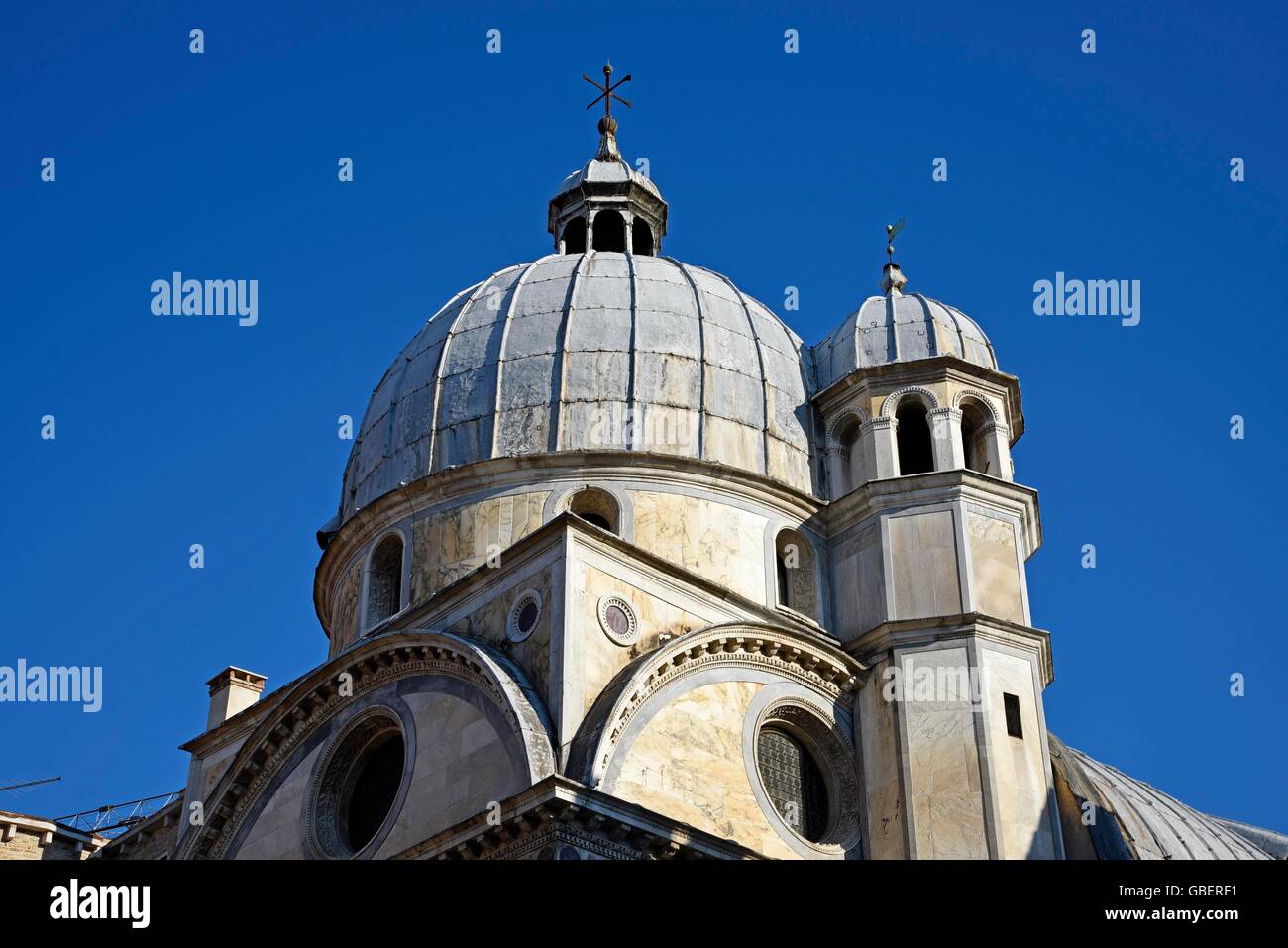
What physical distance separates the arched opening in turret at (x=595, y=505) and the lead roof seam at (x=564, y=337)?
96cm

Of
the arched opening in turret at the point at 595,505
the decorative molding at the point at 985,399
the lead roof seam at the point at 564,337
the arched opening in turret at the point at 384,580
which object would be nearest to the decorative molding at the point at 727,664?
the arched opening in turret at the point at 595,505

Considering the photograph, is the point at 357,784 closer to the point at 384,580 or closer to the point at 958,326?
the point at 384,580

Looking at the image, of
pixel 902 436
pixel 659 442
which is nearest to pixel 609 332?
pixel 659 442

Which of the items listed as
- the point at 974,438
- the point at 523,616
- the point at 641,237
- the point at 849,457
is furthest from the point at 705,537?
the point at 641,237

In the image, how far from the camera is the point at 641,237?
132 feet

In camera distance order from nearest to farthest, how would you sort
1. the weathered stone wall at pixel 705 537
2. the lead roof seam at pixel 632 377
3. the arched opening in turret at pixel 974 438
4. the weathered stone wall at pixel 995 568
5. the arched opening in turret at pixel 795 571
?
the weathered stone wall at pixel 995 568
the weathered stone wall at pixel 705 537
the arched opening in turret at pixel 795 571
the lead roof seam at pixel 632 377
the arched opening in turret at pixel 974 438

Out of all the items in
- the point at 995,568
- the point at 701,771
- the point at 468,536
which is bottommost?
the point at 701,771

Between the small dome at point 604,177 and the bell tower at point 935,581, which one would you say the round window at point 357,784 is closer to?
the bell tower at point 935,581

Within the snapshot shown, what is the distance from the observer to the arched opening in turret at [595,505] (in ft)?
104

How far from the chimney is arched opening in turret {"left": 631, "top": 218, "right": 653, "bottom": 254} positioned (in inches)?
468

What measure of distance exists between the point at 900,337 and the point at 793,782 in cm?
872

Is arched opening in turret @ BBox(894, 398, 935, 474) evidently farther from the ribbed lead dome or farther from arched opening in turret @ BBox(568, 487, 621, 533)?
arched opening in turret @ BBox(568, 487, 621, 533)

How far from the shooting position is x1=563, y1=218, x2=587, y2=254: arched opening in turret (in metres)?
40.2

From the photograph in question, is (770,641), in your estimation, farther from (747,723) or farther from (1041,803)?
(1041,803)
